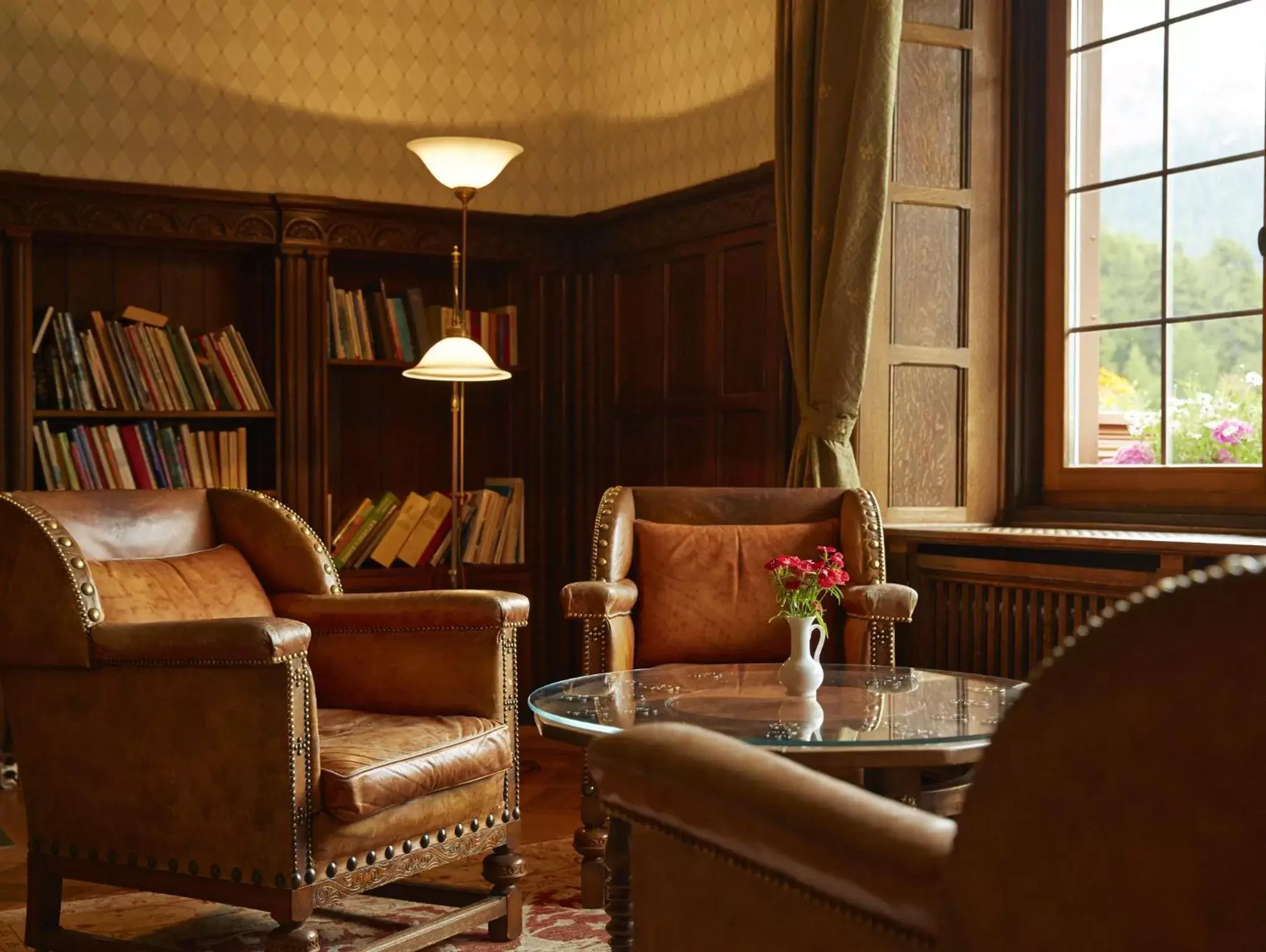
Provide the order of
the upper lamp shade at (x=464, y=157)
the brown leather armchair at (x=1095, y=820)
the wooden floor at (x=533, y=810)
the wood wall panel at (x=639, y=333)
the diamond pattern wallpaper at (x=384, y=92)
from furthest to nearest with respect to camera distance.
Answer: the wood wall panel at (x=639, y=333) < the diamond pattern wallpaper at (x=384, y=92) < the upper lamp shade at (x=464, y=157) < the wooden floor at (x=533, y=810) < the brown leather armchair at (x=1095, y=820)

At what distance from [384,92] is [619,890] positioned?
3725mm

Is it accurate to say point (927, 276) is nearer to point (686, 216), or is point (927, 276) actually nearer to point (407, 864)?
point (686, 216)

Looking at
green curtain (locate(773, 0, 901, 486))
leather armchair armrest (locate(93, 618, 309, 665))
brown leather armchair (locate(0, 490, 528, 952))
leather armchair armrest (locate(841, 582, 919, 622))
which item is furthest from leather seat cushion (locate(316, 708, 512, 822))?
green curtain (locate(773, 0, 901, 486))

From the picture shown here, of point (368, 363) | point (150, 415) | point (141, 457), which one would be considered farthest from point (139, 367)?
point (368, 363)

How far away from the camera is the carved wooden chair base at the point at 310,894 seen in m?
2.35

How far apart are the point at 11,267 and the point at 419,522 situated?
1610 millimetres

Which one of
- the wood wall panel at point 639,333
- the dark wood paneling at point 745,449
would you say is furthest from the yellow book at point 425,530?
the dark wood paneling at point 745,449

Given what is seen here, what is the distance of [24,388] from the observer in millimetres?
4410

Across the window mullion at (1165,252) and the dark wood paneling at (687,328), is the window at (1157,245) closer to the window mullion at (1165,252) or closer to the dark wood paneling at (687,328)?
the window mullion at (1165,252)

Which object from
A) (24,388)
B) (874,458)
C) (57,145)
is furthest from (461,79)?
(874,458)

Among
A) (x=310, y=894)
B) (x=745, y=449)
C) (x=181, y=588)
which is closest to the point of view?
(x=310, y=894)

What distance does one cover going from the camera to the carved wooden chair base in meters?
2.35

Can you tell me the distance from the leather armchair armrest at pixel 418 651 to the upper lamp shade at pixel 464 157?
6.22 feet

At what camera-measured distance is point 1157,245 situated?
12.3ft
